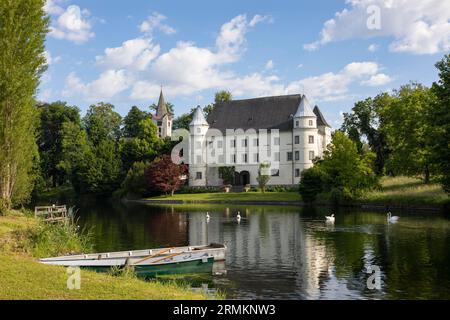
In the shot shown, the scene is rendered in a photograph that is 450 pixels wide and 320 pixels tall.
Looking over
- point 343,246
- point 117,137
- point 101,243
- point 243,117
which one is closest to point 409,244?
point 343,246

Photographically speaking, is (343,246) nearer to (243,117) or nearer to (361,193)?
(361,193)

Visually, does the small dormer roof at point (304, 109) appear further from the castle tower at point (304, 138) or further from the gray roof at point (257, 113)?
the gray roof at point (257, 113)

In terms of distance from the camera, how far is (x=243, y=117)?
3329 inches

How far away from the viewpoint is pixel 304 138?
7669 cm

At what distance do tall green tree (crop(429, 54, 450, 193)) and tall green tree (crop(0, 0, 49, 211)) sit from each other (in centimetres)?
3075

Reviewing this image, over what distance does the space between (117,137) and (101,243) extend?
87.8m

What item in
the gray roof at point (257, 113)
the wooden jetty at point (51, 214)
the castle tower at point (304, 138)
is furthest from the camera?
the gray roof at point (257, 113)

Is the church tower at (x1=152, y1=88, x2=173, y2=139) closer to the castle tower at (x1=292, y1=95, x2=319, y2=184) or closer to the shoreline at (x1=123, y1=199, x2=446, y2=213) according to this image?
the shoreline at (x1=123, y1=199, x2=446, y2=213)

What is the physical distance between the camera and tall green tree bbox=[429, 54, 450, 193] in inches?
1511

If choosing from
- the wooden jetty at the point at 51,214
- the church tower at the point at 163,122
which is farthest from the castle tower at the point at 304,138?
the wooden jetty at the point at 51,214

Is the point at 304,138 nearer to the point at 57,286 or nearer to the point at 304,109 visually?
the point at 304,109

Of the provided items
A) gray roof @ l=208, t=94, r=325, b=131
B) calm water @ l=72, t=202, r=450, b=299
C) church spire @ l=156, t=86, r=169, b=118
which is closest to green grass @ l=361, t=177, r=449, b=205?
calm water @ l=72, t=202, r=450, b=299

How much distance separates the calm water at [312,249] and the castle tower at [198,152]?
1562 inches

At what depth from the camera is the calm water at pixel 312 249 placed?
56.4ft
